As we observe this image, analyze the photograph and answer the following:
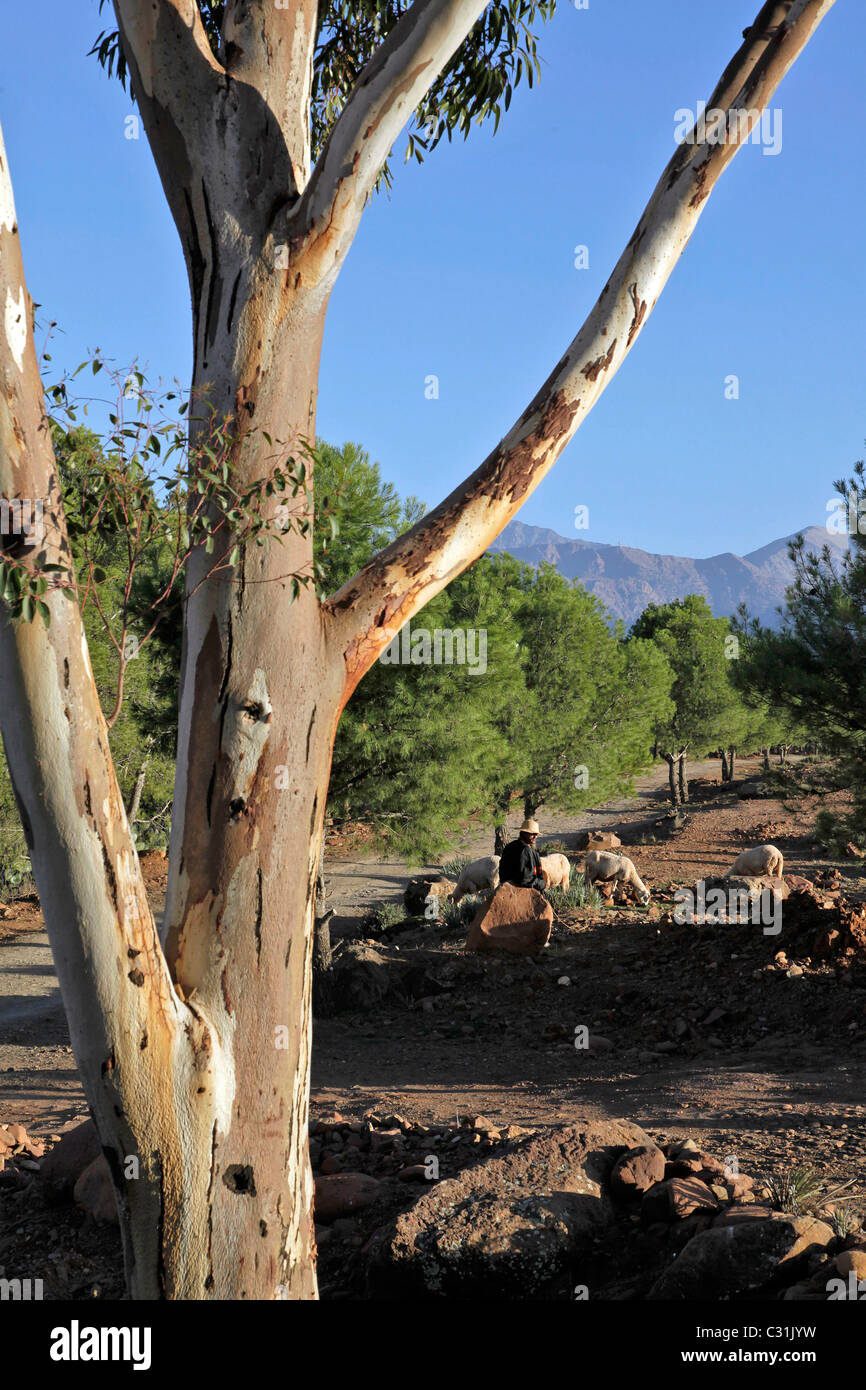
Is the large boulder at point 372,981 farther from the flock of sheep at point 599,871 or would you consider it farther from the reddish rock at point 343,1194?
the reddish rock at point 343,1194

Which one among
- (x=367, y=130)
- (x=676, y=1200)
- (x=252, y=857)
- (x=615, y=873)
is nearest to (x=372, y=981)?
(x=615, y=873)

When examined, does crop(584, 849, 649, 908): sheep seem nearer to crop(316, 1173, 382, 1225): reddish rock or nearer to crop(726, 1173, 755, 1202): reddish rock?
crop(316, 1173, 382, 1225): reddish rock

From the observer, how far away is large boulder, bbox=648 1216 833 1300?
3609mm

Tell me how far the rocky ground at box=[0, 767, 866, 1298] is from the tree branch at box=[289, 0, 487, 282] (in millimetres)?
4036

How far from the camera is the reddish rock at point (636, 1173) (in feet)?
14.8

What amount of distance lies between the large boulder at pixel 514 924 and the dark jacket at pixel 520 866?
9.0 inches

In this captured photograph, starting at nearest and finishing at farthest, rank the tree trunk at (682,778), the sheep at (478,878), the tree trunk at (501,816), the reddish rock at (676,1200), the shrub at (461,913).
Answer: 1. the reddish rock at (676,1200)
2. the shrub at (461,913)
3. the sheep at (478,878)
4. the tree trunk at (501,816)
5. the tree trunk at (682,778)

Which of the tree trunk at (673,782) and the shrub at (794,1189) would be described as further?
the tree trunk at (673,782)

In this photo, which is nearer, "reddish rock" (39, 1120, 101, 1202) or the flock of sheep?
"reddish rock" (39, 1120, 101, 1202)

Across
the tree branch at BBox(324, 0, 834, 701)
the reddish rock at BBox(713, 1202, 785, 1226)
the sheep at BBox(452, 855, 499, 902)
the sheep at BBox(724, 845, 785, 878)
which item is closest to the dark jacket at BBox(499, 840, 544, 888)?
the sheep at BBox(452, 855, 499, 902)

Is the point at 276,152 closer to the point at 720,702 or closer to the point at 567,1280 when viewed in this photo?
the point at 567,1280

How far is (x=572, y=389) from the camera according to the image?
146 inches

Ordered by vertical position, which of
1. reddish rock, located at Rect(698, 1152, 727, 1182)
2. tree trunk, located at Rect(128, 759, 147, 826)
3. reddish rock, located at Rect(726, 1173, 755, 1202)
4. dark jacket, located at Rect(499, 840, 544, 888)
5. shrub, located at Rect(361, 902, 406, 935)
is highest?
tree trunk, located at Rect(128, 759, 147, 826)

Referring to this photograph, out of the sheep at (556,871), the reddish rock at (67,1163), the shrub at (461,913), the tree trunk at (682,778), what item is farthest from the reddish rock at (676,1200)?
the tree trunk at (682,778)
